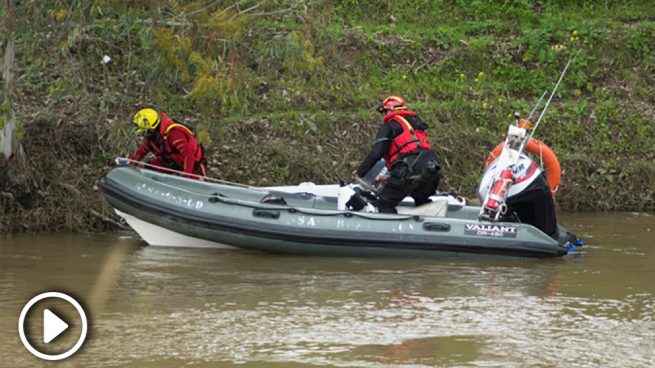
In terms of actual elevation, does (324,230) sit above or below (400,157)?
below

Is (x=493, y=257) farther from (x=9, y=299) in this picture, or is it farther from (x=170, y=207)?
(x=9, y=299)

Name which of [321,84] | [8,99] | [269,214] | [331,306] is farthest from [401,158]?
[321,84]

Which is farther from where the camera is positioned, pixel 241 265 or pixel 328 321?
pixel 241 265

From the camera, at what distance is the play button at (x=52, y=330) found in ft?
23.1

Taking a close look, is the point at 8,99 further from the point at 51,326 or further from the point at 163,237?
the point at 51,326

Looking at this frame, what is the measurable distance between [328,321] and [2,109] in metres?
4.64

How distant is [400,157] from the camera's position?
13258 millimetres

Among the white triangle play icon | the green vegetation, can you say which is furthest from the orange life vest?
the white triangle play icon

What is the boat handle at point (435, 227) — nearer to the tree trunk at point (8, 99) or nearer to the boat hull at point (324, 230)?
the boat hull at point (324, 230)

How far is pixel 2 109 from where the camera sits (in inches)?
518

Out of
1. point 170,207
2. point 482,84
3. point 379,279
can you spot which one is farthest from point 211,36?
point 482,84

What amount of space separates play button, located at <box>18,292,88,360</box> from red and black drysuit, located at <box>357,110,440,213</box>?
12.9 ft

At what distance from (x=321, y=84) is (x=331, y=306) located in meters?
8.11

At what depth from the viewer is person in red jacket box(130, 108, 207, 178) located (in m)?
13.9
